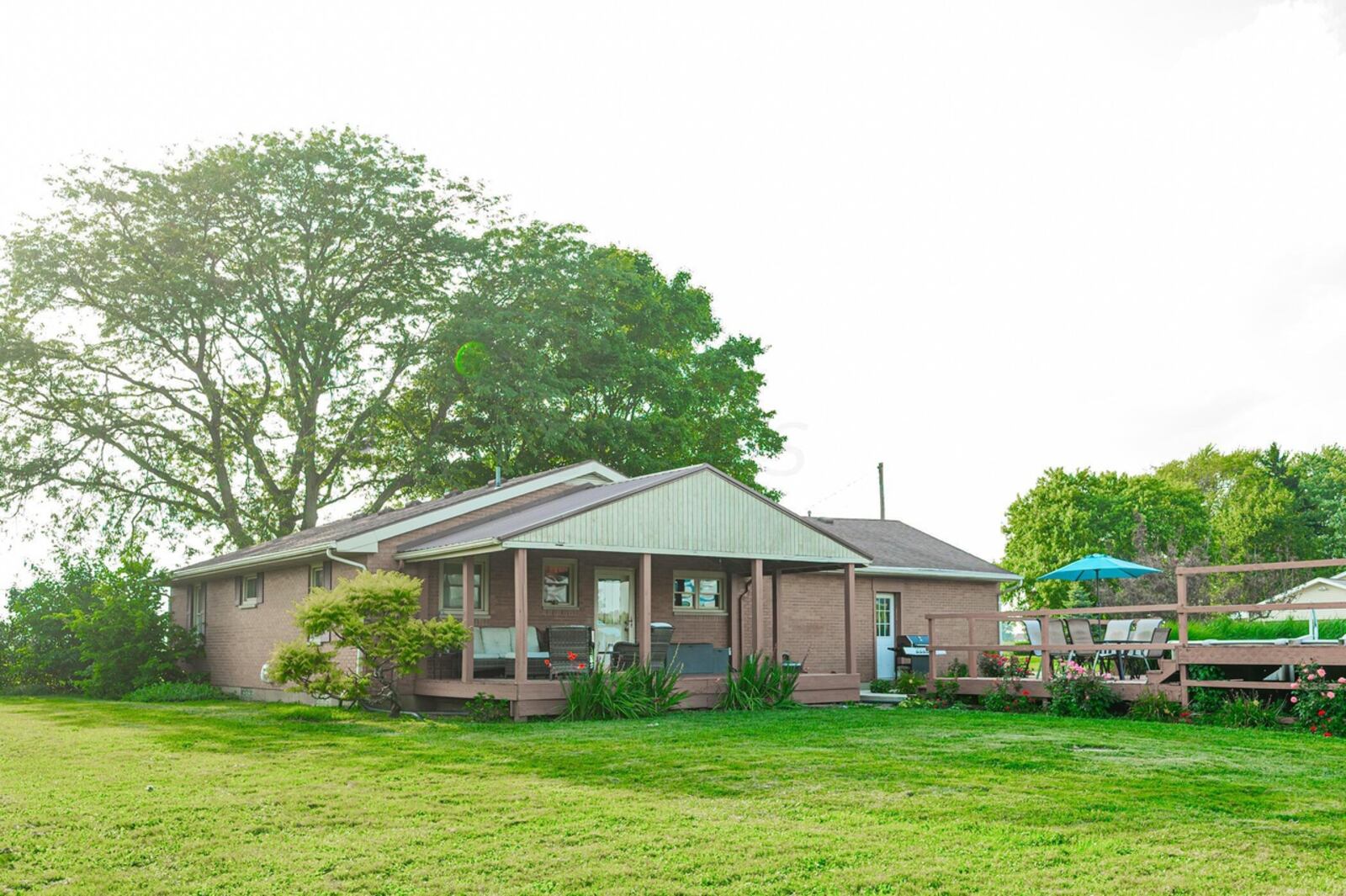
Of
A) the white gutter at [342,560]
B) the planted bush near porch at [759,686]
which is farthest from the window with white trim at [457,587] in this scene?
the planted bush near porch at [759,686]

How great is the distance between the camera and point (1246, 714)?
14672 millimetres

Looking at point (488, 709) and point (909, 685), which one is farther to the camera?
point (909, 685)

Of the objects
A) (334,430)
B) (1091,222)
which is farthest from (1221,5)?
(334,430)

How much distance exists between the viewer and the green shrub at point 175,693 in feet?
74.0

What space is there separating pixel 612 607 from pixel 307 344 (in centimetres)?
1464

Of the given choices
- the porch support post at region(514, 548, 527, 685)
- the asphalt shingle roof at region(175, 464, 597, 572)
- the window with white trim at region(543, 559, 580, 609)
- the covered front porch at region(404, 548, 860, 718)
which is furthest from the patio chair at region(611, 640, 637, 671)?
the asphalt shingle roof at region(175, 464, 597, 572)

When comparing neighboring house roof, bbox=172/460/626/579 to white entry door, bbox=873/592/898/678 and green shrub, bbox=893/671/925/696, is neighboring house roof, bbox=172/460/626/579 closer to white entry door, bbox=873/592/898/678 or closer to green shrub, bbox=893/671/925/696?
green shrub, bbox=893/671/925/696

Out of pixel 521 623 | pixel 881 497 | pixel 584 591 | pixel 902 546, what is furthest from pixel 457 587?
pixel 881 497

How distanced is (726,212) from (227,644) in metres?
14.0

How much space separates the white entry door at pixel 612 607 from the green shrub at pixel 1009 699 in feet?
21.0

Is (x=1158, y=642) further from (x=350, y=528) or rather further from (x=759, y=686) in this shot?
(x=350, y=528)

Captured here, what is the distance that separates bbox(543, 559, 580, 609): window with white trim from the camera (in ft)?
66.7

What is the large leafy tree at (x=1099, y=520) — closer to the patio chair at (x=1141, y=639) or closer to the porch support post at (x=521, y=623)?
the patio chair at (x=1141, y=639)

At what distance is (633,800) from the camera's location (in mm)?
8477
